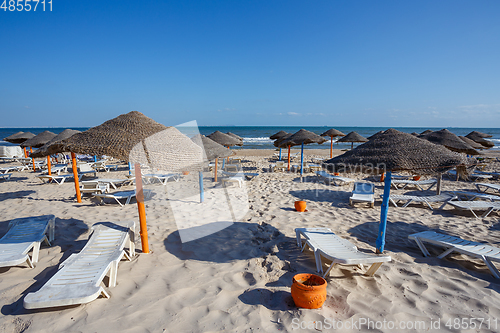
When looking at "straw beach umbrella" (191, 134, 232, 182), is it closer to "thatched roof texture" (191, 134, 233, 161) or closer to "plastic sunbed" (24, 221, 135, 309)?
"thatched roof texture" (191, 134, 233, 161)

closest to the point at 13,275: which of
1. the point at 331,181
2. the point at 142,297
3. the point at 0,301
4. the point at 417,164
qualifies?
the point at 0,301

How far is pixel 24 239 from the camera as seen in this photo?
331 cm

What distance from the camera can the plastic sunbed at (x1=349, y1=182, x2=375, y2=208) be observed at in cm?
575

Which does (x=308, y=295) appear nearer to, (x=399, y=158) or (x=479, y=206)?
(x=399, y=158)

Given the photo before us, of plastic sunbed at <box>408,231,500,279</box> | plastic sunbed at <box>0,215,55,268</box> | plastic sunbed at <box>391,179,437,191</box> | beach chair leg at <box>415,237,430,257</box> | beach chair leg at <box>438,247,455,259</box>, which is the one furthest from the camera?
plastic sunbed at <box>391,179,437,191</box>

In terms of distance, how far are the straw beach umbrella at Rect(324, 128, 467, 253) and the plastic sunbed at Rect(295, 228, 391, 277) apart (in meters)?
0.61

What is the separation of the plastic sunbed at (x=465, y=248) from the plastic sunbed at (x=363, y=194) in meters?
2.08

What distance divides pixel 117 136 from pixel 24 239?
2.12 m

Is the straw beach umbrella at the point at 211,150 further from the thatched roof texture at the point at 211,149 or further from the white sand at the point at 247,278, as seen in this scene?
the white sand at the point at 247,278

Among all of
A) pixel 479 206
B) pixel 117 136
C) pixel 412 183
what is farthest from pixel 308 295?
pixel 412 183

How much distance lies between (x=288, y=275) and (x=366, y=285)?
0.89 meters

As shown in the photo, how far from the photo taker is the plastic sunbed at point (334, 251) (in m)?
2.59

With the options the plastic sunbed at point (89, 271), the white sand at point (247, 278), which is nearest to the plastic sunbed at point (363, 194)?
the white sand at point (247, 278)

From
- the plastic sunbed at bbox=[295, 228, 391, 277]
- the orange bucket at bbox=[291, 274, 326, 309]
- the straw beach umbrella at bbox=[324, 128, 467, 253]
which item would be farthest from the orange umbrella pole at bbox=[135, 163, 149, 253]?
the straw beach umbrella at bbox=[324, 128, 467, 253]
